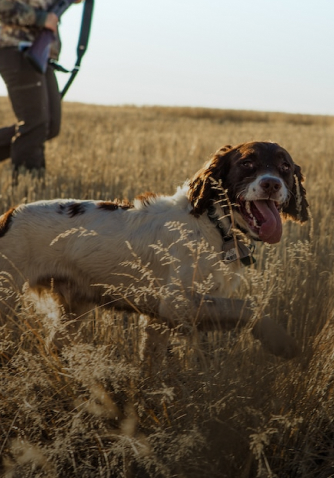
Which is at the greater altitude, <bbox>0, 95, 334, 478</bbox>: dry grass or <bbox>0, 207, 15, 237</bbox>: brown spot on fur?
<bbox>0, 207, 15, 237</bbox>: brown spot on fur

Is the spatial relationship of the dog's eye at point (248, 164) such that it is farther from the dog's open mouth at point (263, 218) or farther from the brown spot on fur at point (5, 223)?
the brown spot on fur at point (5, 223)

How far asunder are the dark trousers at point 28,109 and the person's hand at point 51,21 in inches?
13.7

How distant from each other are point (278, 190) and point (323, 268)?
3.63 feet

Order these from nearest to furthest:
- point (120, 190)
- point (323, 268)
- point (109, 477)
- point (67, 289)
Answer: point (109, 477) → point (67, 289) → point (323, 268) → point (120, 190)

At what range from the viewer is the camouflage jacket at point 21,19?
242 inches

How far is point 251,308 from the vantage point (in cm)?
273

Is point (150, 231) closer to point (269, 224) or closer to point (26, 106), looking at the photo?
point (269, 224)

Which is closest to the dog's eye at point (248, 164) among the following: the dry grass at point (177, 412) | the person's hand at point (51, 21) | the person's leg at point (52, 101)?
the dry grass at point (177, 412)

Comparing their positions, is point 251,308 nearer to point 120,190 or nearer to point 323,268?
point 323,268

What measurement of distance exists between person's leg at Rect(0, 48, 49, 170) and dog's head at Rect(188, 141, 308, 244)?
138 inches

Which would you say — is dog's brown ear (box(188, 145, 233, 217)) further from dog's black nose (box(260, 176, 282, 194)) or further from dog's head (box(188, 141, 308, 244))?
dog's black nose (box(260, 176, 282, 194))

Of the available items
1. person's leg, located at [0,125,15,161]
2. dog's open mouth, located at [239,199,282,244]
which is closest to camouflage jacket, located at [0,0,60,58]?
person's leg, located at [0,125,15,161]

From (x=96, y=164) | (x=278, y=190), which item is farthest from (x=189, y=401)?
(x=96, y=164)

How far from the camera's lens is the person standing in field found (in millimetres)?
6184
